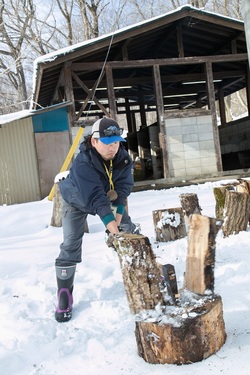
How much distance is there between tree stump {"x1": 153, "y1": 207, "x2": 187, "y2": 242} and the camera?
15.0 ft

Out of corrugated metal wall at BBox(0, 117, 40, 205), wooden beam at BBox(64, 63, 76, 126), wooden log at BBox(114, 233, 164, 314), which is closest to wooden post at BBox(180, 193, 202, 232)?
wooden log at BBox(114, 233, 164, 314)

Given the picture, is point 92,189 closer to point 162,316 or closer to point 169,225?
point 162,316

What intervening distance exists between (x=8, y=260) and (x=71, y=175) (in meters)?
2.08

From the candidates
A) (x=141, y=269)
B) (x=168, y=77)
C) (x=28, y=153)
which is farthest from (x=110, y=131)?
(x=168, y=77)

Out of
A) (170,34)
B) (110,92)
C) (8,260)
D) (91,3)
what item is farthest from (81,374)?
(91,3)

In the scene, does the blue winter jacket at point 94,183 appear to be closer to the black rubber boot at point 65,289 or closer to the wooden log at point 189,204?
the black rubber boot at point 65,289

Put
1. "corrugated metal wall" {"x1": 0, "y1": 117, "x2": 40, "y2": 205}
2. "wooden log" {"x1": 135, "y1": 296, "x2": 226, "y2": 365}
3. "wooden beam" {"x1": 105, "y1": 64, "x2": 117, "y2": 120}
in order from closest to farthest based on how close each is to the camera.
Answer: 1. "wooden log" {"x1": 135, "y1": 296, "x2": 226, "y2": 365}
2. "wooden beam" {"x1": 105, "y1": 64, "x2": 117, "y2": 120}
3. "corrugated metal wall" {"x1": 0, "y1": 117, "x2": 40, "y2": 205}

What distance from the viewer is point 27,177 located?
33.9ft

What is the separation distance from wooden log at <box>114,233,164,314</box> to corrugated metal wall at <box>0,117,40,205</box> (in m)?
8.64

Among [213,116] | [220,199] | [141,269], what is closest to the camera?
[141,269]

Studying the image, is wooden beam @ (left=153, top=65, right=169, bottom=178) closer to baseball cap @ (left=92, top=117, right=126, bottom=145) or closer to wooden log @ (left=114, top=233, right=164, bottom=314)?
baseball cap @ (left=92, top=117, right=126, bottom=145)

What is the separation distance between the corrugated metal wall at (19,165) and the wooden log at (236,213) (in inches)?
289

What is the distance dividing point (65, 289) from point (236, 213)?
2302 mm

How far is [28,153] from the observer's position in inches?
406
